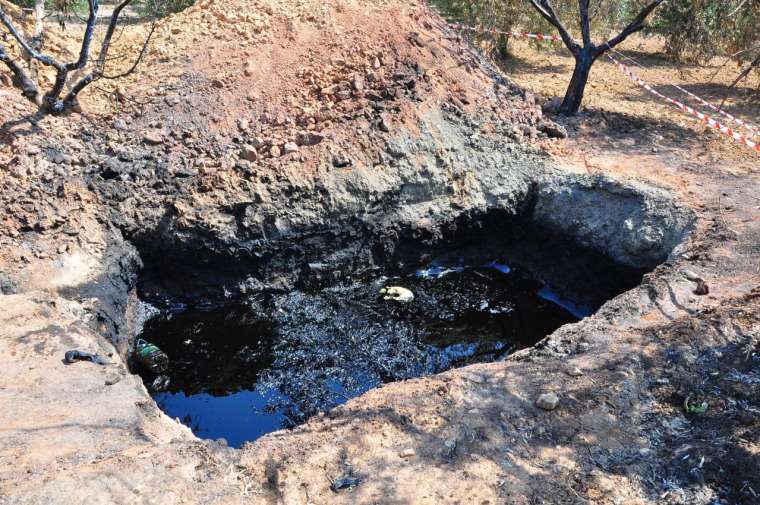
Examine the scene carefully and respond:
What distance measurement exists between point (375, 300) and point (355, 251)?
68 centimetres

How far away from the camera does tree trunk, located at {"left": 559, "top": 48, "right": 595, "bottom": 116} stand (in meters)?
9.08

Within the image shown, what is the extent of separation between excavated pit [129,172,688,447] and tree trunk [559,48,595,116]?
2164 millimetres

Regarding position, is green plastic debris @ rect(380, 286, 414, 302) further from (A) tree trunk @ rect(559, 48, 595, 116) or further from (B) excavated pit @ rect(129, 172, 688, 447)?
(A) tree trunk @ rect(559, 48, 595, 116)

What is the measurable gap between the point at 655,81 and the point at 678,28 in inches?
61.0

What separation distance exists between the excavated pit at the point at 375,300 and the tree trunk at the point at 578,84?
2164 mm

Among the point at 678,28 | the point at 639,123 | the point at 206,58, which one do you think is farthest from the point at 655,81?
the point at 206,58

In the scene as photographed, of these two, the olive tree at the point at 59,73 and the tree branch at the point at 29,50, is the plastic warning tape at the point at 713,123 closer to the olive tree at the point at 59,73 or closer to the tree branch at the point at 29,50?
the olive tree at the point at 59,73

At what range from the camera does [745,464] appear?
375 cm

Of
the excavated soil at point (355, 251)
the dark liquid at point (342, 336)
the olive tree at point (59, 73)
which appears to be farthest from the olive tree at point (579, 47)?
the olive tree at point (59, 73)

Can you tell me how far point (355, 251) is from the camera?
24.8ft

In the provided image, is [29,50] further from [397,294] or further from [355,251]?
[397,294]

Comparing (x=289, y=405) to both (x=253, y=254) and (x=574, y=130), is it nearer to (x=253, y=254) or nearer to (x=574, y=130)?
(x=253, y=254)

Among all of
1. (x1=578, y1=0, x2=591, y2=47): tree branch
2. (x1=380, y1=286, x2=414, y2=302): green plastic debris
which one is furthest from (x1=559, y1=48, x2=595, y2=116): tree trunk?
(x1=380, y1=286, x2=414, y2=302): green plastic debris

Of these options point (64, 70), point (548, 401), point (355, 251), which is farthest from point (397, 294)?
A: point (64, 70)
